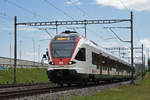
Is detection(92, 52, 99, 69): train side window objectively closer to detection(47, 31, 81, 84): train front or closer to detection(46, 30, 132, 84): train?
detection(46, 30, 132, 84): train

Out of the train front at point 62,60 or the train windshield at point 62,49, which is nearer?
the train front at point 62,60

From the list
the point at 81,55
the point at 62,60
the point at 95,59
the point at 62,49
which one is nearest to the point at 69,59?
the point at 62,60

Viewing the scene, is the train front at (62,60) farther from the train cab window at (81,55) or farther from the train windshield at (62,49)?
the train cab window at (81,55)

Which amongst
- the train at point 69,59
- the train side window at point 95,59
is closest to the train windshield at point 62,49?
the train at point 69,59

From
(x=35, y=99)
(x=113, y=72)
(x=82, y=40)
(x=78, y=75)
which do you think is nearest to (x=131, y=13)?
(x=113, y=72)

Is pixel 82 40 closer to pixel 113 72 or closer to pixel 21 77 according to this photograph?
pixel 113 72

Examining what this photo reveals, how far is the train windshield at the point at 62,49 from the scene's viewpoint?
73.8ft

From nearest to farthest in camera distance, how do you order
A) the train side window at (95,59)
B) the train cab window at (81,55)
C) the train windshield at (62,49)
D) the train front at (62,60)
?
the train front at (62,60)
the train windshield at (62,49)
the train cab window at (81,55)
the train side window at (95,59)

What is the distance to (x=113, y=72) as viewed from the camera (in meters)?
37.8

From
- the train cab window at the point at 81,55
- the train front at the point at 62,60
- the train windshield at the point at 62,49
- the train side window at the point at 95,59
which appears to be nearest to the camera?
the train front at the point at 62,60

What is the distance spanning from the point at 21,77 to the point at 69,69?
30.3m

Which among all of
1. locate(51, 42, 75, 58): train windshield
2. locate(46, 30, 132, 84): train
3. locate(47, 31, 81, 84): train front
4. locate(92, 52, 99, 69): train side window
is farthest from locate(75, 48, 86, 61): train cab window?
locate(92, 52, 99, 69): train side window

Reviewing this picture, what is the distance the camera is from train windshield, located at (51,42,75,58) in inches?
886

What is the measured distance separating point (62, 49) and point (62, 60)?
0.90 meters
